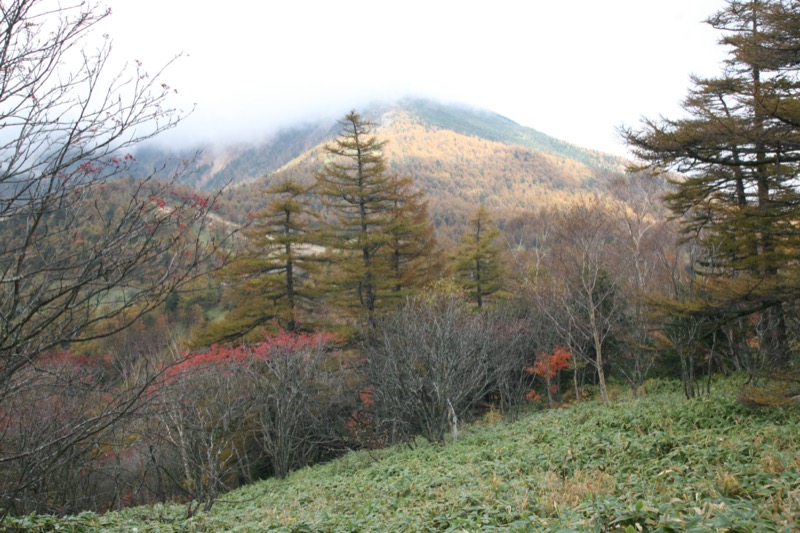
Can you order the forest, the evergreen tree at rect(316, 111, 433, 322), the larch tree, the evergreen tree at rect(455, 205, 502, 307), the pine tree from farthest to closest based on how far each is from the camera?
the evergreen tree at rect(455, 205, 502, 307)
the evergreen tree at rect(316, 111, 433, 322)
the pine tree
the larch tree
the forest

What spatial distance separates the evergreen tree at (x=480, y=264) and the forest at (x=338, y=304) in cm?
15

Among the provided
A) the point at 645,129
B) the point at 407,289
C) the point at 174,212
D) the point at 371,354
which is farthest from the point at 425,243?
the point at 174,212

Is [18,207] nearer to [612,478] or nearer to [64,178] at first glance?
[64,178]

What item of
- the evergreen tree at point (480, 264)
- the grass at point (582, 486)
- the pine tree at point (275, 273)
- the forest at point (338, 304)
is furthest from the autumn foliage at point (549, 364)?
the pine tree at point (275, 273)

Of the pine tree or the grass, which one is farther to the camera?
the pine tree

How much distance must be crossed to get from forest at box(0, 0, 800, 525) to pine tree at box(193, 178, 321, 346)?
0.40 ft

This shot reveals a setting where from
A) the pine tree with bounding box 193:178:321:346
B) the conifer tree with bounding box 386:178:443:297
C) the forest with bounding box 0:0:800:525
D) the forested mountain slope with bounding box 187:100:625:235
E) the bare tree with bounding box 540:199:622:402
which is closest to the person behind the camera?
the forest with bounding box 0:0:800:525

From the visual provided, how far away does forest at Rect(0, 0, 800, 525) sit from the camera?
12.7ft

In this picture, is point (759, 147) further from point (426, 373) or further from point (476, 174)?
point (476, 174)

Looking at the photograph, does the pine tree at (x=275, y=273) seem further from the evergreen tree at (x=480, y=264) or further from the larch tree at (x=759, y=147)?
the larch tree at (x=759, y=147)

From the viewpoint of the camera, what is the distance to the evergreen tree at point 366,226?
24094mm

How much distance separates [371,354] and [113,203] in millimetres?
13090

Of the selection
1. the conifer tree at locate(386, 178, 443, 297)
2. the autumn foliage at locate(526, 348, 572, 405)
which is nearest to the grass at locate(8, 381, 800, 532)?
the autumn foliage at locate(526, 348, 572, 405)

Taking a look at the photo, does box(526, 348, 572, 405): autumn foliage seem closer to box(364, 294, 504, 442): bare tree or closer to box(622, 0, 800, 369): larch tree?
box(364, 294, 504, 442): bare tree
